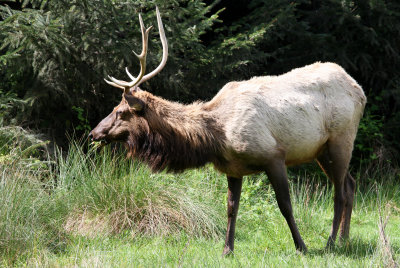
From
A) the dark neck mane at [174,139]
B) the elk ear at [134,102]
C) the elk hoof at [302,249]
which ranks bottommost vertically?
the elk hoof at [302,249]

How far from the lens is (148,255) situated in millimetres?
5043

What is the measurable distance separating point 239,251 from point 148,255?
40.7 inches

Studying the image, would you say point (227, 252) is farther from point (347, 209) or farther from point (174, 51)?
point (174, 51)

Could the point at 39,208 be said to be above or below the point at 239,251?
above

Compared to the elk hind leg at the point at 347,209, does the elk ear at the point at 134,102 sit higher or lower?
higher

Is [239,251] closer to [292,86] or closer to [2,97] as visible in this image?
[292,86]

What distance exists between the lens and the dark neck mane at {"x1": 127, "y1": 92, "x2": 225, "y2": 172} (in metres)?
5.27

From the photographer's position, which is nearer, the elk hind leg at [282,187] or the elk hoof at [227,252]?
the elk hind leg at [282,187]

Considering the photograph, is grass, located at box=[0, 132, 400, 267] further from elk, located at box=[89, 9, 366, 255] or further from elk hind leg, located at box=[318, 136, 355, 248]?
elk, located at box=[89, 9, 366, 255]

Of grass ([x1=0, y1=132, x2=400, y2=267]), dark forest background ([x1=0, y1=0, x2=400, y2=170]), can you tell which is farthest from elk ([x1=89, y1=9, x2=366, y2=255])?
dark forest background ([x1=0, y1=0, x2=400, y2=170])

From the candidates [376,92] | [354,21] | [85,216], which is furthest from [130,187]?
[376,92]

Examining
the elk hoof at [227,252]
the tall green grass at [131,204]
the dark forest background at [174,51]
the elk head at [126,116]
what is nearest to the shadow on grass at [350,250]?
the elk hoof at [227,252]

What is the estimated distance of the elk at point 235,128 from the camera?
5203 mm

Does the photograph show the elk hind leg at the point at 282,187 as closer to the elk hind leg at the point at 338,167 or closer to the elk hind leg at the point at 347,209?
the elk hind leg at the point at 338,167
